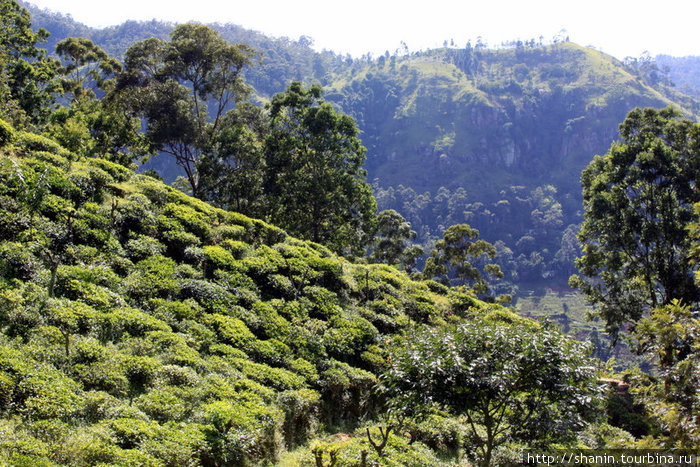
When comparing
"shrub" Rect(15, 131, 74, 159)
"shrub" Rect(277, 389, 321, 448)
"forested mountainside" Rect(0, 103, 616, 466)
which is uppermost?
"shrub" Rect(15, 131, 74, 159)

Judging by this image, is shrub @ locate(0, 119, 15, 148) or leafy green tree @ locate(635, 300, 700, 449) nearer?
leafy green tree @ locate(635, 300, 700, 449)

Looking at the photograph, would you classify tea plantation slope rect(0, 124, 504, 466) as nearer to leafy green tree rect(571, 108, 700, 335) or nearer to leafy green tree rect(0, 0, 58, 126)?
leafy green tree rect(571, 108, 700, 335)

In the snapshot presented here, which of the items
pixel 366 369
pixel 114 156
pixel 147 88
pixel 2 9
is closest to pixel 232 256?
pixel 366 369

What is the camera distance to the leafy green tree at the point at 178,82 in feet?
97.7

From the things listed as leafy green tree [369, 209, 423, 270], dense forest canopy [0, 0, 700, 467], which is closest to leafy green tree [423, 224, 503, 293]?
leafy green tree [369, 209, 423, 270]

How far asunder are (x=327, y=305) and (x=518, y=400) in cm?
819

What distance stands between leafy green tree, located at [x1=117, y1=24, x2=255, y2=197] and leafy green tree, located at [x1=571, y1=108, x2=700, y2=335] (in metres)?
21.8

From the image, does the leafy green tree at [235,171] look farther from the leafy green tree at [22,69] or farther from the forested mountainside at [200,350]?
the forested mountainside at [200,350]

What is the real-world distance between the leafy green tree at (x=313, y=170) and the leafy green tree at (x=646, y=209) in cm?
1262

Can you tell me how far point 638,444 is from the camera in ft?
21.9

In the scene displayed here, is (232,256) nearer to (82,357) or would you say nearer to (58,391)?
(82,357)

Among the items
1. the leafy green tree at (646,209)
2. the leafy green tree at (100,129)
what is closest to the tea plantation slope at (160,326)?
the leafy green tree at (100,129)

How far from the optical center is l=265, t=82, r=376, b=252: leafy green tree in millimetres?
27188

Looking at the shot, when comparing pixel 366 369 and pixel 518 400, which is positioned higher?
pixel 518 400
